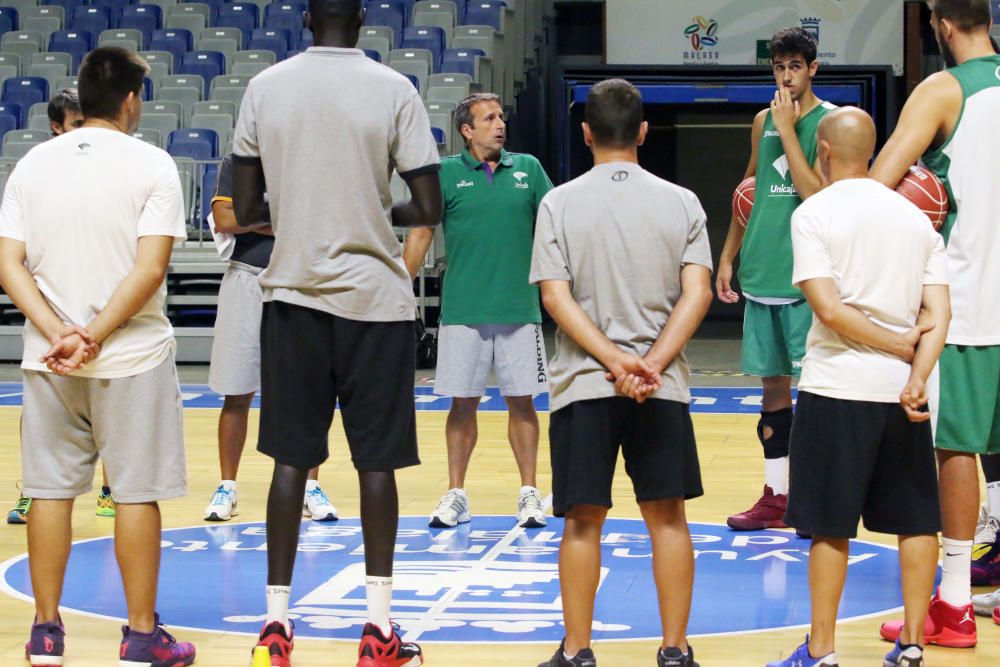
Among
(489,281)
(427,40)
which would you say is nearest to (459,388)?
(489,281)

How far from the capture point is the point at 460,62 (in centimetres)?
1464

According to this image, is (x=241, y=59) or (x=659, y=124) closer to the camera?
(x=241, y=59)

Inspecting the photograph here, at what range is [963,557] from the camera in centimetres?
423

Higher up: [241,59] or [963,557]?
[241,59]

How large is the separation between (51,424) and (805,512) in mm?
2028

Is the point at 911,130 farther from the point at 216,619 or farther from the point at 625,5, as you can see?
the point at 625,5

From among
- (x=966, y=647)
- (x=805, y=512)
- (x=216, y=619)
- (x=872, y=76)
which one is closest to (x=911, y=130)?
(x=805, y=512)

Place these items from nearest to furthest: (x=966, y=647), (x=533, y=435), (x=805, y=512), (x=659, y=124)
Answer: (x=805, y=512) < (x=966, y=647) < (x=533, y=435) < (x=659, y=124)

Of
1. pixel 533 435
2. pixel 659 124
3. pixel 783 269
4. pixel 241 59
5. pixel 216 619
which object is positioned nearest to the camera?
pixel 216 619

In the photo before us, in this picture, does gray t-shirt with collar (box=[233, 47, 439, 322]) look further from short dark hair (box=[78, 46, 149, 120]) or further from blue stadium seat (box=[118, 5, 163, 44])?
blue stadium seat (box=[118, 5, 163, 44])

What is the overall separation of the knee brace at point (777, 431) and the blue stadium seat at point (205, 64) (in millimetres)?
10515

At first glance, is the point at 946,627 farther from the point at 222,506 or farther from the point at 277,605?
the point at 222,506

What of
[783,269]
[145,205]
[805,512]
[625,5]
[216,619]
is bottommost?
[216,619]

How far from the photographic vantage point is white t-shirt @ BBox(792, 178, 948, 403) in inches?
145
